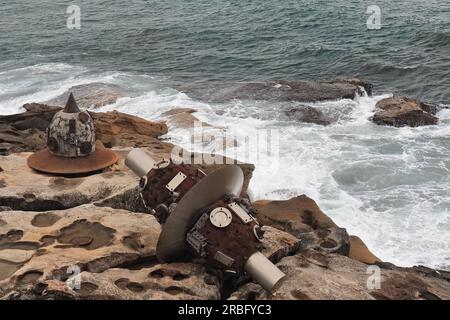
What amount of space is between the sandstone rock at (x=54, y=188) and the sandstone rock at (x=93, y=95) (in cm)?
1114

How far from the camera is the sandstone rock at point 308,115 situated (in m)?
16.5

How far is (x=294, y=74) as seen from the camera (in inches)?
893

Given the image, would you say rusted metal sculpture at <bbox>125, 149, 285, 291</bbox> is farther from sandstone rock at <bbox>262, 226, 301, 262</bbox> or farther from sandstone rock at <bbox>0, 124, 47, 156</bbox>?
sandstone rock at <bbox>0, 124, 47, 156</bbox>

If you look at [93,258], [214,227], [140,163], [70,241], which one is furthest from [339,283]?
[70,241]

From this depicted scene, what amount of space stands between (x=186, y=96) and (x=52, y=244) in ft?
47.0

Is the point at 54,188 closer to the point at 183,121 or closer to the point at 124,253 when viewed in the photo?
the point at 124,253

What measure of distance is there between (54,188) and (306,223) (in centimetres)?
353

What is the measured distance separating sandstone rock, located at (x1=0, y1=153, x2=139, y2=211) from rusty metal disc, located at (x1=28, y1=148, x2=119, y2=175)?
0.11 meters

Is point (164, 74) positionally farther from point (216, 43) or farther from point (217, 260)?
point (217, 260)

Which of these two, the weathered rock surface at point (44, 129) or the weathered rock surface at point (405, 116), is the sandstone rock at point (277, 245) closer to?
the weathered rock surface at point (44, 129)

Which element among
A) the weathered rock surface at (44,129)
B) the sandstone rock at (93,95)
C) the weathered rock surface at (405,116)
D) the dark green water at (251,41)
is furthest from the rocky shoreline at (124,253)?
the dark green water at (251,41)

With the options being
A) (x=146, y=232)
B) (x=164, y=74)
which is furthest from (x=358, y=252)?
(x=164, y=74)

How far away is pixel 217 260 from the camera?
5043 mm

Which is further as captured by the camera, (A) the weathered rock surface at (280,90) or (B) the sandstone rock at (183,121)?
(A) the weathered rock surface at (280,90)
